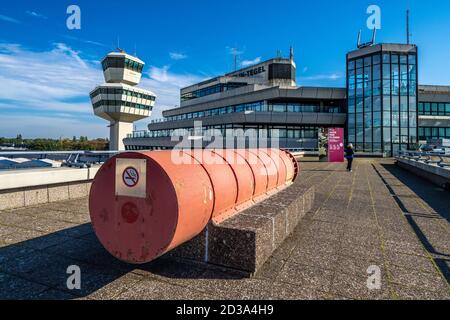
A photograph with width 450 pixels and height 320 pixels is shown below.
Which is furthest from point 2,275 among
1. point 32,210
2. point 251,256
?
point 32,210

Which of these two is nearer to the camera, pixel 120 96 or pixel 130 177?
pixel 130 177

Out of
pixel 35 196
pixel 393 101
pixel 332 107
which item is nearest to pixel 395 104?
pixel 393 101

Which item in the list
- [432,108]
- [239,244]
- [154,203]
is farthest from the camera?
[432,108]

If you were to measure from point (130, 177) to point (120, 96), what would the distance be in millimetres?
59868

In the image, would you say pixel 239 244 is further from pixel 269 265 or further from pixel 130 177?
pixel 130 177

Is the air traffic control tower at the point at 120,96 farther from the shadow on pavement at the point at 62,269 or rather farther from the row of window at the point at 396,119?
the shadow on pavement at the point at 62,269

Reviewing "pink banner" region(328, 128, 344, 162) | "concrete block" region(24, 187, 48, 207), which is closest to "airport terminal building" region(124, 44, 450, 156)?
"pink banner" region(328, 128, 344, 162)

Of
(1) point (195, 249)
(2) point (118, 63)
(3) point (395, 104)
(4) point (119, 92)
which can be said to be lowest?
(1) point (195, 249)

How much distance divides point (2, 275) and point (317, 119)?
51.3 metres

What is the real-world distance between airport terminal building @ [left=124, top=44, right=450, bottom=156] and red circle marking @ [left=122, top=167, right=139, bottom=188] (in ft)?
146

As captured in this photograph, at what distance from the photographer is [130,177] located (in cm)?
337

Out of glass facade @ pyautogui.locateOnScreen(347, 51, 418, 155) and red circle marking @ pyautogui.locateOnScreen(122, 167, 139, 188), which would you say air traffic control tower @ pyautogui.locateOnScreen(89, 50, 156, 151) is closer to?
glass facade @ pyautogui.locateOnScreen(347, 51, 418, 155)

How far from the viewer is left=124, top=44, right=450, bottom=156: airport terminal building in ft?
140
